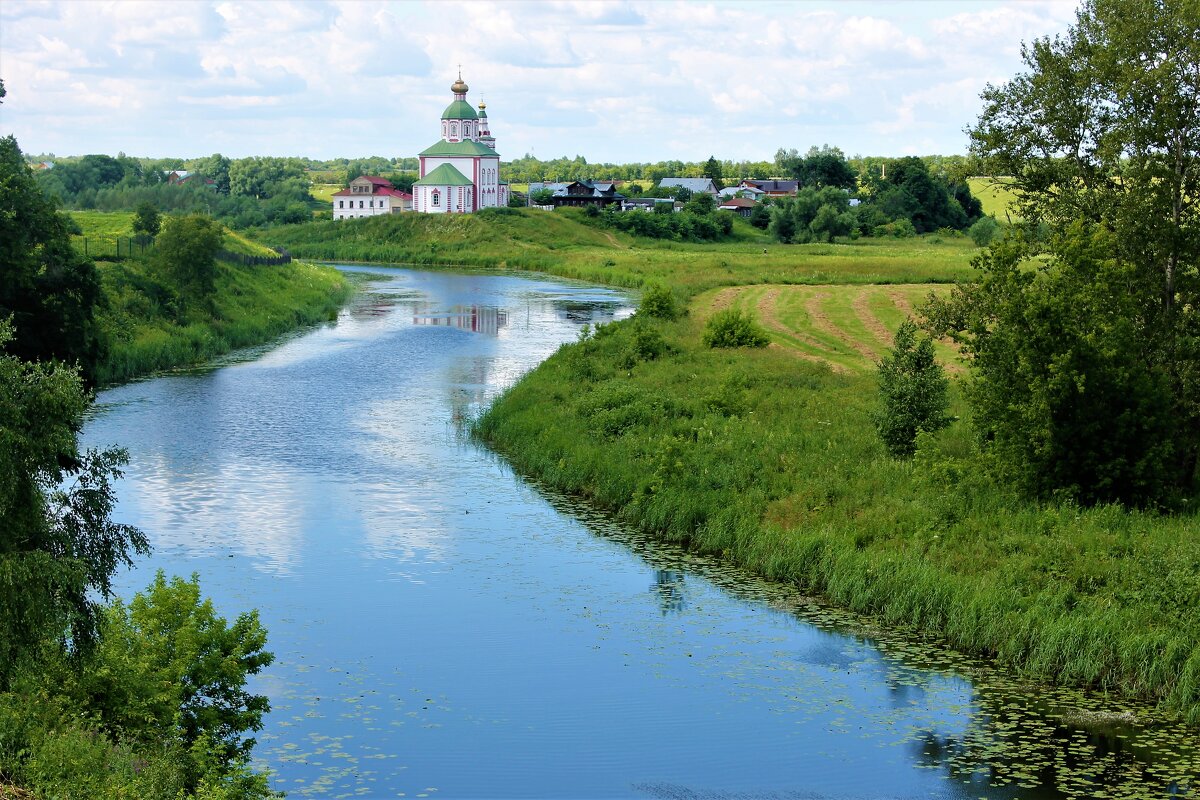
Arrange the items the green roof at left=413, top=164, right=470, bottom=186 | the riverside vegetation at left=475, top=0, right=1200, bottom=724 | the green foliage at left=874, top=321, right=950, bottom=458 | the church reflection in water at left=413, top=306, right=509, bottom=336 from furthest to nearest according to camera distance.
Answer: the green roof at left=413, top=164, right=470, bottom=186 → the church reflection in water at left=413, top=306, right=509, bottom=336 → the green foliage at left=874, top=321, right=950, bottom=458 → the riverside vegetation at left=475, top=0, right=1200, bottom=724

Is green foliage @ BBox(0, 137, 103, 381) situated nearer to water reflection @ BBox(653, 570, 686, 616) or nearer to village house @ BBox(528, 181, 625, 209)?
water reflection @ BBox(653, 570, 686, 616)

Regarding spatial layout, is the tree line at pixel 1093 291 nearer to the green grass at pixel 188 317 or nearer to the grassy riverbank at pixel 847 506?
the grassy riverbank at pixel 847 506

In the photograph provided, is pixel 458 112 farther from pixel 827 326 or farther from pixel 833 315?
pixel 827 326

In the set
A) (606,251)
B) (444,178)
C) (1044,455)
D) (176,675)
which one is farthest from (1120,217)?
(444,178)

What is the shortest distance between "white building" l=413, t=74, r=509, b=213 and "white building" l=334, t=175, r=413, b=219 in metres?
7.25

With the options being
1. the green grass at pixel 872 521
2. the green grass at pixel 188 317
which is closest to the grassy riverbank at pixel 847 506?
the green grass at pixel 872 521

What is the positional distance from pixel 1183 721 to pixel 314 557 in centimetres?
1607

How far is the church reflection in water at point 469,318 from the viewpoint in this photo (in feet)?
218

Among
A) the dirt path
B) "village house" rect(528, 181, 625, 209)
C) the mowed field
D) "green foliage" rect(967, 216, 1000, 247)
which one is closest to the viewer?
the mowed field

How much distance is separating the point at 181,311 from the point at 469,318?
16878 millimetres

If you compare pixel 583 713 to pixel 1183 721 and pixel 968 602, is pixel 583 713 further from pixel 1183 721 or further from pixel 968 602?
pixel 1183 721

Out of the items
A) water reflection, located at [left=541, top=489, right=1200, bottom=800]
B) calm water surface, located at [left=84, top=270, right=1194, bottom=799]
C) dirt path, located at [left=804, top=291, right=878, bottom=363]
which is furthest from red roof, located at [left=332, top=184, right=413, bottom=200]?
water reflection, located at [left=541, top=489, right=1200, bottom=800]

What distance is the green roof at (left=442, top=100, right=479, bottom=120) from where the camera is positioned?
155750 millimetres

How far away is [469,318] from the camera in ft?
232
